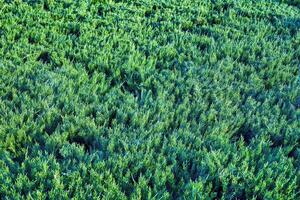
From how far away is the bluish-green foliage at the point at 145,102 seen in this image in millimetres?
3434

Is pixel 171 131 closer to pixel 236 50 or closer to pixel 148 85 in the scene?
pixel 148 85

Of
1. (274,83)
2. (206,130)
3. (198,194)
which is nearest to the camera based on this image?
(198,194)

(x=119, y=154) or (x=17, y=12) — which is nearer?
(x=119, y=154)

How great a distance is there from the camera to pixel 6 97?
420 centimetres

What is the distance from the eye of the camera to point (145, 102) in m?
4.34

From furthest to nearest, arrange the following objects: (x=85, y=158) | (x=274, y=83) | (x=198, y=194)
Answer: (x=274, y=83) < (x=85, y=158) < (x=198, y=194)

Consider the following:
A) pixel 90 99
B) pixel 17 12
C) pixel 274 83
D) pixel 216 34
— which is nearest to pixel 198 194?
pixel 90 99

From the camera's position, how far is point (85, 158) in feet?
11.6

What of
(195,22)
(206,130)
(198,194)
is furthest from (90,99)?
(195,22)

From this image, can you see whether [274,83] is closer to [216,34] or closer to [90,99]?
[216,34]

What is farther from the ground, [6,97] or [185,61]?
[185,61]

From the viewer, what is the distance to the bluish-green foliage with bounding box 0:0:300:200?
3.43 metres

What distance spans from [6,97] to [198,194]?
200 centimetres

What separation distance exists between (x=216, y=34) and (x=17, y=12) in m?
2.55
